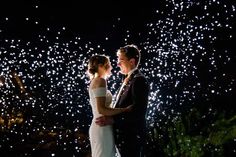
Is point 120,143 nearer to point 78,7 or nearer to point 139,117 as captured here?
point 139,117

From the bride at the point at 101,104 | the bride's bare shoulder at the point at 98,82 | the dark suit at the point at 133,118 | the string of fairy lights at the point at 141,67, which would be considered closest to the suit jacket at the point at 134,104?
the dark suit at the point at 133,118

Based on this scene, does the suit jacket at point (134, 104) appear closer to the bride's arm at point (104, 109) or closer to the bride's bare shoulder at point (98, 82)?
the bride's arm at point (104, 109)

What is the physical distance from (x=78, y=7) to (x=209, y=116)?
6.18 m

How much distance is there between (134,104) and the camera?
3.96 metres

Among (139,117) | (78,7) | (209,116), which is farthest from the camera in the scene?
(78,7)

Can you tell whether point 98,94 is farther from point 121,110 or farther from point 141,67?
point 141,67

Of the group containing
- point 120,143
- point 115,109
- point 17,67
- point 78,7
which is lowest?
point 120,143

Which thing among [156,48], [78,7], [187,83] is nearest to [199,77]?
[187,83]

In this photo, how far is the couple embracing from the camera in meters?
3.99

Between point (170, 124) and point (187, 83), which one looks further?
point (187, 83)

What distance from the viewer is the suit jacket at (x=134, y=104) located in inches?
156

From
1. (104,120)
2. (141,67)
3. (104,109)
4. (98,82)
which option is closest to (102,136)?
(104,120)

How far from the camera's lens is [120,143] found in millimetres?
4137

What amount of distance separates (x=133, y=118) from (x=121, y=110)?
5.2 inches
